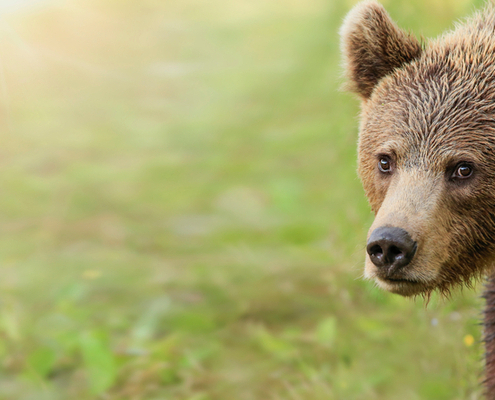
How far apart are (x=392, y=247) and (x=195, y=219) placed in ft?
14.8

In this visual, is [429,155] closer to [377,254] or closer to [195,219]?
[377,254]

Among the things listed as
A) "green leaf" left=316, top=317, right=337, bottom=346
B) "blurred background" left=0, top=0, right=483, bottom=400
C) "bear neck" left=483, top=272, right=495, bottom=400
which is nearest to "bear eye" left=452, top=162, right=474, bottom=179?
"bear neck" left=483, top=272, right=495, bottom=400

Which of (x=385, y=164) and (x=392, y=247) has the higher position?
(x=385, y=164)

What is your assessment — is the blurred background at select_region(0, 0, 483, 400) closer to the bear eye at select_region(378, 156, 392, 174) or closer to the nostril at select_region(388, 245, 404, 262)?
the bear eye at select_region(378, 156, 392, 174)

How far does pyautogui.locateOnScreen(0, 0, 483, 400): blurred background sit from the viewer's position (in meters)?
4.40

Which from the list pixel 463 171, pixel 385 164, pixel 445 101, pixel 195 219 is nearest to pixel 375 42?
pixel 445 101

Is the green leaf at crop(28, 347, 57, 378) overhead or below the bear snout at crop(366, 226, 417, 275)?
overhead

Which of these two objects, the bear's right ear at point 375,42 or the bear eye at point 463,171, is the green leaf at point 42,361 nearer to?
the bear's right ear at point 375,42

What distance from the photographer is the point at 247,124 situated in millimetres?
9062

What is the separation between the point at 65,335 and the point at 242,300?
1629mm

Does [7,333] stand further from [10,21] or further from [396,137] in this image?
[10,21]

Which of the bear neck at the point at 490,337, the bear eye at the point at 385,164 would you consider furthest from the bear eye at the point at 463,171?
the bear neck at the point at 490,337

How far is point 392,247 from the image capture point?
264 centimetres

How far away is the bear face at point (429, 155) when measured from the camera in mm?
2725
